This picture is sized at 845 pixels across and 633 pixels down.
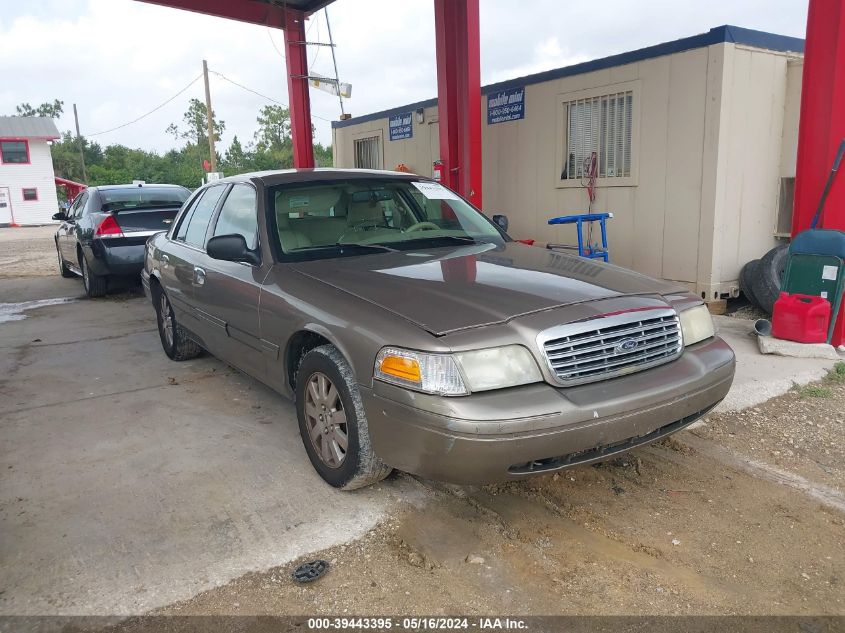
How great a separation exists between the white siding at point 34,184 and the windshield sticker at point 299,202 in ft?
127

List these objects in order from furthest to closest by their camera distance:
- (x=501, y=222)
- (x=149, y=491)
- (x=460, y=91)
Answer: (x=460, y=91) → (x=501, y=222) → (x=149, y=491)

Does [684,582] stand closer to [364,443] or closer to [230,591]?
[364,443]

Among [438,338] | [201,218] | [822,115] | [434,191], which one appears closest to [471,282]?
[438,338]

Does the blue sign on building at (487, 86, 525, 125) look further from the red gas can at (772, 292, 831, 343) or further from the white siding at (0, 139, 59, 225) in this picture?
the white siding at (0, 139, 59, 225)

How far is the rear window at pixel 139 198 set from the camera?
9.07 m

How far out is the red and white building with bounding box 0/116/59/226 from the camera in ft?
122

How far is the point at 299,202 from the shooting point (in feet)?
13.5

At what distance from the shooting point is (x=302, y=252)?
3830 mm

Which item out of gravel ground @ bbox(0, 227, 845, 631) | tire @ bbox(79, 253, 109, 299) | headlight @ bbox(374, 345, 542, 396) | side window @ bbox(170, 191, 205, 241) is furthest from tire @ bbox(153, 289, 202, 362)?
tire @ bbox(79, 253, 109, 299)

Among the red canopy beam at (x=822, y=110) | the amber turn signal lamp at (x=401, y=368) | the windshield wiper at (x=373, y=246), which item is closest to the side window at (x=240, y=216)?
the windshield wiper at (x=373, y=246)

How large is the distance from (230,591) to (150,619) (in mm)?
289

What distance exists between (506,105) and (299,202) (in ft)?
20.1

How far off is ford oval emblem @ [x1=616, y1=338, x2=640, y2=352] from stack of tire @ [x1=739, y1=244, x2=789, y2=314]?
4543 millimetres

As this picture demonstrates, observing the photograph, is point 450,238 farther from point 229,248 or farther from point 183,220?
point 183,220
